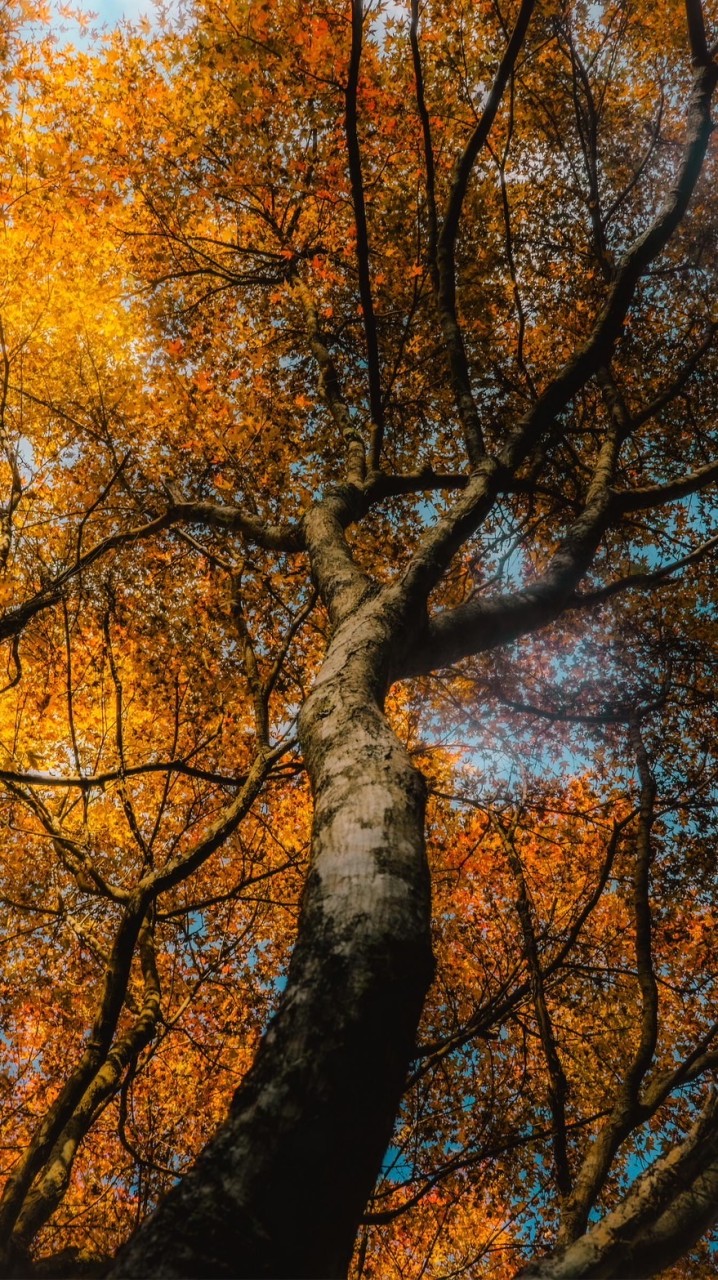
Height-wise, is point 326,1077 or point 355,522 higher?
point 355,522

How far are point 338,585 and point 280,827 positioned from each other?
8357mm

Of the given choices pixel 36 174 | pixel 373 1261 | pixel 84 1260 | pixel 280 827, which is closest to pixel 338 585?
pixel 84 1260

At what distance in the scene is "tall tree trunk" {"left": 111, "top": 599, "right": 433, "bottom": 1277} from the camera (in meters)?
1.00

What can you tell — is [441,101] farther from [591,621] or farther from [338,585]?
[338,585]

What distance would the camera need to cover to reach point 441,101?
10.0m

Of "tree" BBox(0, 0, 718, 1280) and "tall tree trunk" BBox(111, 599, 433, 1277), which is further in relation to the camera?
"tree" BBox(0, 0, 718, 1280)

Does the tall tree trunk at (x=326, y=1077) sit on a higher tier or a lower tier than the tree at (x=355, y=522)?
lower

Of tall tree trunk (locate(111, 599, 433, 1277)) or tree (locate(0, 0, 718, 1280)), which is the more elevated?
tree (locate(0, 0, 718, 1280))

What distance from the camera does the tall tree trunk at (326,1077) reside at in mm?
1001

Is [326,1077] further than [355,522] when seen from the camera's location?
No

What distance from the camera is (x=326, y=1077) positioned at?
1208 millimetres

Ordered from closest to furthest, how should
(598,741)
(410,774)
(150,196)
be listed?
(410,774) < (598,741) < (150,196)

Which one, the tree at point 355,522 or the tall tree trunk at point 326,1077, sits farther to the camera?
the tree at point 355,522

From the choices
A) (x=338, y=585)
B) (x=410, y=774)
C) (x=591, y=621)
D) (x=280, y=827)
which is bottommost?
(x=410, y=774)
